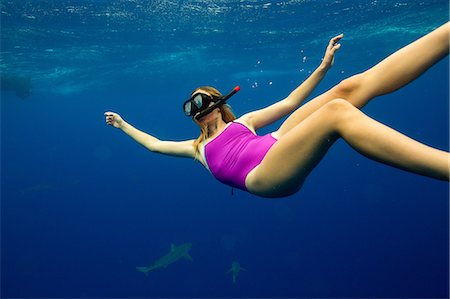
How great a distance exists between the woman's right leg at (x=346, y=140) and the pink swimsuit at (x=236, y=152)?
0.32 metres

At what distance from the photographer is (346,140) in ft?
9.00

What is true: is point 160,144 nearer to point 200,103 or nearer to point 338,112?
point 200,103

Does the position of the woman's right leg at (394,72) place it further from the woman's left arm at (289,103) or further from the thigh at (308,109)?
the woman's left arm at (289,103)

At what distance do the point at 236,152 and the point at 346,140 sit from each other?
1.45m

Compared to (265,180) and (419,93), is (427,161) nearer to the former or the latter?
(265,180)

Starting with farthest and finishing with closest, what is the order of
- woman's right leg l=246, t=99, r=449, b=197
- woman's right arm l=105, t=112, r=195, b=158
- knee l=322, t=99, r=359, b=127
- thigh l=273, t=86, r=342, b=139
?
1. woman's right arm l=105, t=112, r=195, b=158
2. thigh l=273, t=86, r=342, b=139
3. knee l=322, t=99, r=359, b=127
4. woman's right leg l=246, t=99, r=449, b=197

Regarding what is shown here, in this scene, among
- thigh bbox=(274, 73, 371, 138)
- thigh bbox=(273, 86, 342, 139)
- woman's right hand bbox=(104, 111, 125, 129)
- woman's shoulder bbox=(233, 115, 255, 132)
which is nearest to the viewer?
thigh bbox=(274, 73, 371, 138)

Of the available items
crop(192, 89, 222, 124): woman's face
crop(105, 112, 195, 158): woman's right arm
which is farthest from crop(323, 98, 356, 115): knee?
crop(105, 112, 195, 158): woman's right arm

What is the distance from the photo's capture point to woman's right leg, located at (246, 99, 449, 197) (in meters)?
2.41

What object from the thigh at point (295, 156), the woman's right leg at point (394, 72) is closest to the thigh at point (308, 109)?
the woman's right leg at point (394, 72)

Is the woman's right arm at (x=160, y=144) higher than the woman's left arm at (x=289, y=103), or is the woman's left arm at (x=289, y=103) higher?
the woman's left arm at (x=289, y=103)

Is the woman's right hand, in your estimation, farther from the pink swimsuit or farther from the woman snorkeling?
the pink swimsuit

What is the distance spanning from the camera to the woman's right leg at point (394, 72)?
2.91 m

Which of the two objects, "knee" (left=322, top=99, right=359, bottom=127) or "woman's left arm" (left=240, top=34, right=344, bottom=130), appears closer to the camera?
"knee" (left=322, top=99, right=359, bottom=127)
